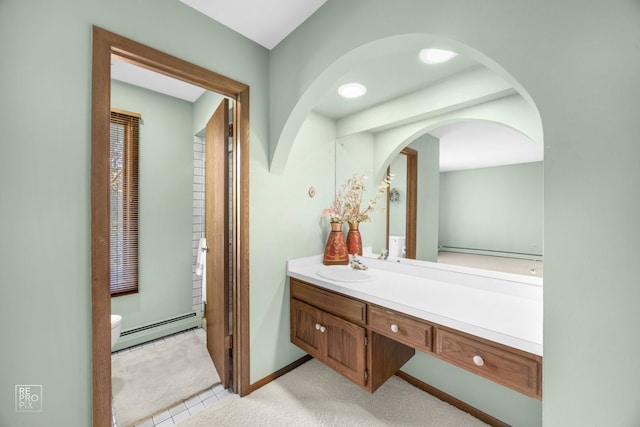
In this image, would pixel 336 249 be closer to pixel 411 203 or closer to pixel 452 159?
pixel 411 203

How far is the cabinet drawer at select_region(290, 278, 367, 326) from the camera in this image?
1.51 meters

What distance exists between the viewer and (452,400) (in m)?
1.69

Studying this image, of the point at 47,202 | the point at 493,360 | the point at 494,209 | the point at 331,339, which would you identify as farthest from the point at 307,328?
the point at 47,202

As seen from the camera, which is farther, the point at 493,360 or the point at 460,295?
the point at 460,295

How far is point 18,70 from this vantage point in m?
1.02

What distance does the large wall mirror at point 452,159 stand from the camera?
4.55ft

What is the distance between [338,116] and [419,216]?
1.18m

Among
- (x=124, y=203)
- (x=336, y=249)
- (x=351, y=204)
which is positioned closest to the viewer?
(x=336, y=249)

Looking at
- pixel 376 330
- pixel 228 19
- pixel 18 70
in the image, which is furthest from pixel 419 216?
pixel 18 70

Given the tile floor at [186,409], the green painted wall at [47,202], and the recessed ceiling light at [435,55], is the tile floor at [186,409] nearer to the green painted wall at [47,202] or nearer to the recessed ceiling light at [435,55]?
the green painted wall at [47,202]

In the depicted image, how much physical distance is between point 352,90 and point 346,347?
1791mm

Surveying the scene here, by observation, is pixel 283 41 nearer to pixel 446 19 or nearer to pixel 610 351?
pixel 446 19

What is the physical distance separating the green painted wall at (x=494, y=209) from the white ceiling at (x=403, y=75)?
0.24 feet

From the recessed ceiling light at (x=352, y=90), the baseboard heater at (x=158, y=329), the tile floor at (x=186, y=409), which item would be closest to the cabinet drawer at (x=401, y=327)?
the tile floor at (x=186, y=409)
